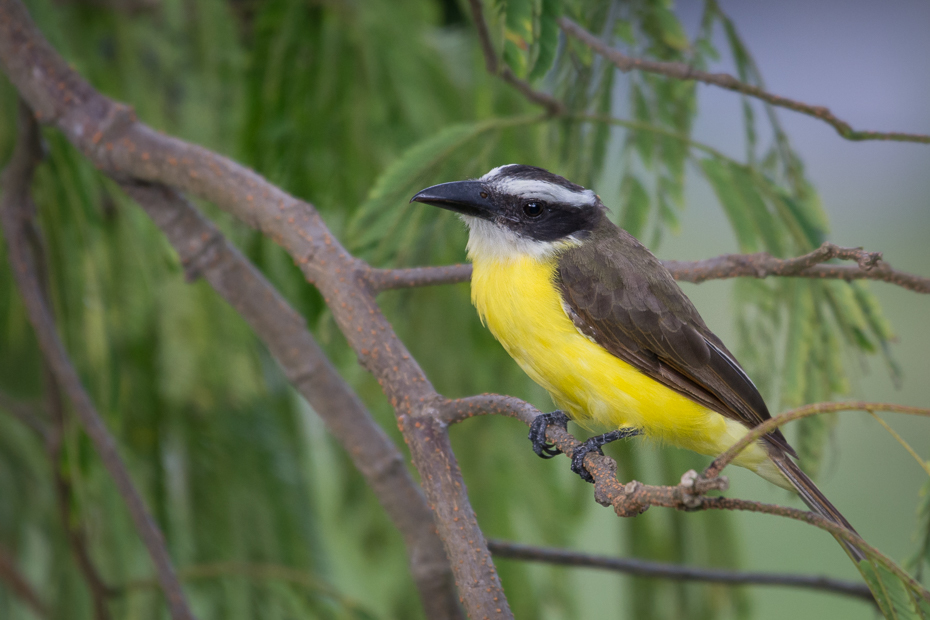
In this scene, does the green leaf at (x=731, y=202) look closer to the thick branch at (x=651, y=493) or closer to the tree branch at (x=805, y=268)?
the tree branch at (x=805, y=268)

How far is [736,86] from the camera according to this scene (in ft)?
5.49

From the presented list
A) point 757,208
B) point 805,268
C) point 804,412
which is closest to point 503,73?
point 757,208

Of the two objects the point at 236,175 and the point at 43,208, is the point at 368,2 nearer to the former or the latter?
the point at 236,175

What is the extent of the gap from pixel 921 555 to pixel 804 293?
0.70 meters

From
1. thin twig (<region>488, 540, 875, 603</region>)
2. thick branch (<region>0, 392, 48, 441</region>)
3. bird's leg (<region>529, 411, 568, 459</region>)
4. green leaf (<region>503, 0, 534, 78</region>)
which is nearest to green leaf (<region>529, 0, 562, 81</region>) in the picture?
green leaf (<region>503, 0, 534, 78</region>)

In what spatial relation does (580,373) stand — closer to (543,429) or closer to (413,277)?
(543,429)

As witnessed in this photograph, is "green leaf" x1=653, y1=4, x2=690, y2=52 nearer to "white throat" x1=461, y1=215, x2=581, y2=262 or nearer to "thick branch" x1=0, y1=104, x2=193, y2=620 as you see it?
"white throat" x1=461, y1=215, x2=581, y2=262

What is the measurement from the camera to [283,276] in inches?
111

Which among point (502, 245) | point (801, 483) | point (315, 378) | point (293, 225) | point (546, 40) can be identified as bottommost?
point (801, 483)

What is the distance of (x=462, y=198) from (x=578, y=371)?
1.60ft

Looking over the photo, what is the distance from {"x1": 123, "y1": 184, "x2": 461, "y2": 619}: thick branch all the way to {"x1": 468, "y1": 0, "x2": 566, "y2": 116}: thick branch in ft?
2.57

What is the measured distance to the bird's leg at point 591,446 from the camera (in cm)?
151

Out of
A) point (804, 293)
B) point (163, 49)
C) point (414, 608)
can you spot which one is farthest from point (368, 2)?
point (414, 608)

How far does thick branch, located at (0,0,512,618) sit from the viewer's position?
1373mm
